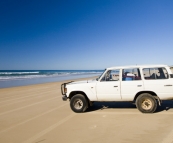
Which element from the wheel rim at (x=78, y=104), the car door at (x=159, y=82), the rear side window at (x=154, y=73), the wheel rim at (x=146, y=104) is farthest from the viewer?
the wheel rim at (x=78, y=104)

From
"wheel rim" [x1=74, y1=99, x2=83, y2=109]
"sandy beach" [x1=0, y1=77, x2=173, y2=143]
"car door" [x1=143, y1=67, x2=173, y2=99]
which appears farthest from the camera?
"wheel rim" [x1=74, y1=99, x2=83, y2=109]

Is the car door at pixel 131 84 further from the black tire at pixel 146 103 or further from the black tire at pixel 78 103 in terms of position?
the black tire at pixel 78 103

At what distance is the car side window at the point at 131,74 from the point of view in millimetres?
6818

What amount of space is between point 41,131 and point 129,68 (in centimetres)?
406

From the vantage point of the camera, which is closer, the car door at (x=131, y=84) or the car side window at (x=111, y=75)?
the car door at (x=131, y=84)

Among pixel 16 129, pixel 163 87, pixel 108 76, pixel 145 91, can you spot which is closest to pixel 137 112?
pixel 145 91

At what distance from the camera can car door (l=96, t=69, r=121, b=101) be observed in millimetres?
6773

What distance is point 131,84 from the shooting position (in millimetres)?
6625

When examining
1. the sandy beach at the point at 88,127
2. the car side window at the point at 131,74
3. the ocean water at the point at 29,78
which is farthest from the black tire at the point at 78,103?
the ocean water at the point at 29,78

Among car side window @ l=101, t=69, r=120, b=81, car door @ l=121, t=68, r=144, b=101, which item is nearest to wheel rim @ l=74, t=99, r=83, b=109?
car side window @ l=101, t=69, r=120, b=81

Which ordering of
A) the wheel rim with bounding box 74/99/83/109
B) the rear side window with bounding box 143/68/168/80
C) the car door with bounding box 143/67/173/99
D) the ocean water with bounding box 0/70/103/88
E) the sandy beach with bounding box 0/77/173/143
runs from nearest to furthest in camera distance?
the sandy beach with bounding box 0/77/173/143, the car door with bounding box 143/67/173/99, the rear side window with bounding box 143/68/168/80, the wheel rim with bounding box 74/99/83/109, the ocean water with bounding box 0/70/103/88

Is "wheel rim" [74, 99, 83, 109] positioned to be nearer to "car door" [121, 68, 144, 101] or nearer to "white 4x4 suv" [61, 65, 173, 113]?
"white 4x4 suv" [61, 65, 173, 113]

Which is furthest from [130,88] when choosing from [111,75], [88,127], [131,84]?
[88,127]

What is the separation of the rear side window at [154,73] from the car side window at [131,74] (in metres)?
0.27
